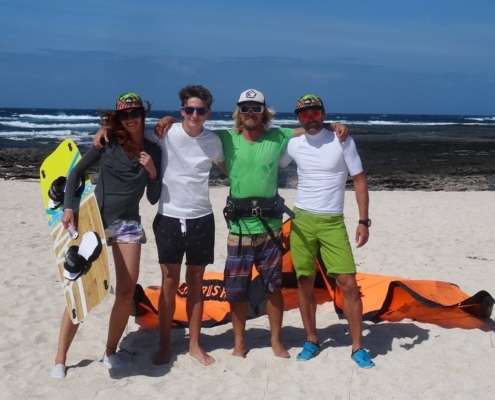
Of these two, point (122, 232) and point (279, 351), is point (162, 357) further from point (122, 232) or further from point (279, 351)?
point (122, 232)

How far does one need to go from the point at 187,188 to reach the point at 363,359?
1617 mm

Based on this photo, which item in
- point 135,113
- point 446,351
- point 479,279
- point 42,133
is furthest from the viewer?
point 42,133

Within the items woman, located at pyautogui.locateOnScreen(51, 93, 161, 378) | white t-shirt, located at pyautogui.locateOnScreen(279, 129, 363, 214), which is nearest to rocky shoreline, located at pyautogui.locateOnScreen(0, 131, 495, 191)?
white t-shirt, located at pyautogui.locateOnScreen(279, 129, 363, 214)

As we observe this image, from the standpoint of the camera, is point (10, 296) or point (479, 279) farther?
point (479, 279)

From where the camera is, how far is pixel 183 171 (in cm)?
417

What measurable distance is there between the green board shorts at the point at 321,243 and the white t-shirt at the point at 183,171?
0.68 meters

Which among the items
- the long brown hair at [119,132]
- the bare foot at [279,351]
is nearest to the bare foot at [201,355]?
the bare foot at [279,351]

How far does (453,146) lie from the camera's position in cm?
3497

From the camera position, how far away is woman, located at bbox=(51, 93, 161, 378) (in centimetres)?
402

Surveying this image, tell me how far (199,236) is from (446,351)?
77.7 inches

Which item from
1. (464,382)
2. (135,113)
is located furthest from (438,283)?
(135,113)

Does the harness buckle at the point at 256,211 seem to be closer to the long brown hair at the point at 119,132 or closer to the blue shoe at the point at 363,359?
the long brown hair at the point at 119,132

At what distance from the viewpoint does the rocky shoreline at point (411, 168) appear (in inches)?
722

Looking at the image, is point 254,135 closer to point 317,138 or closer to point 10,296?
point 317,138
